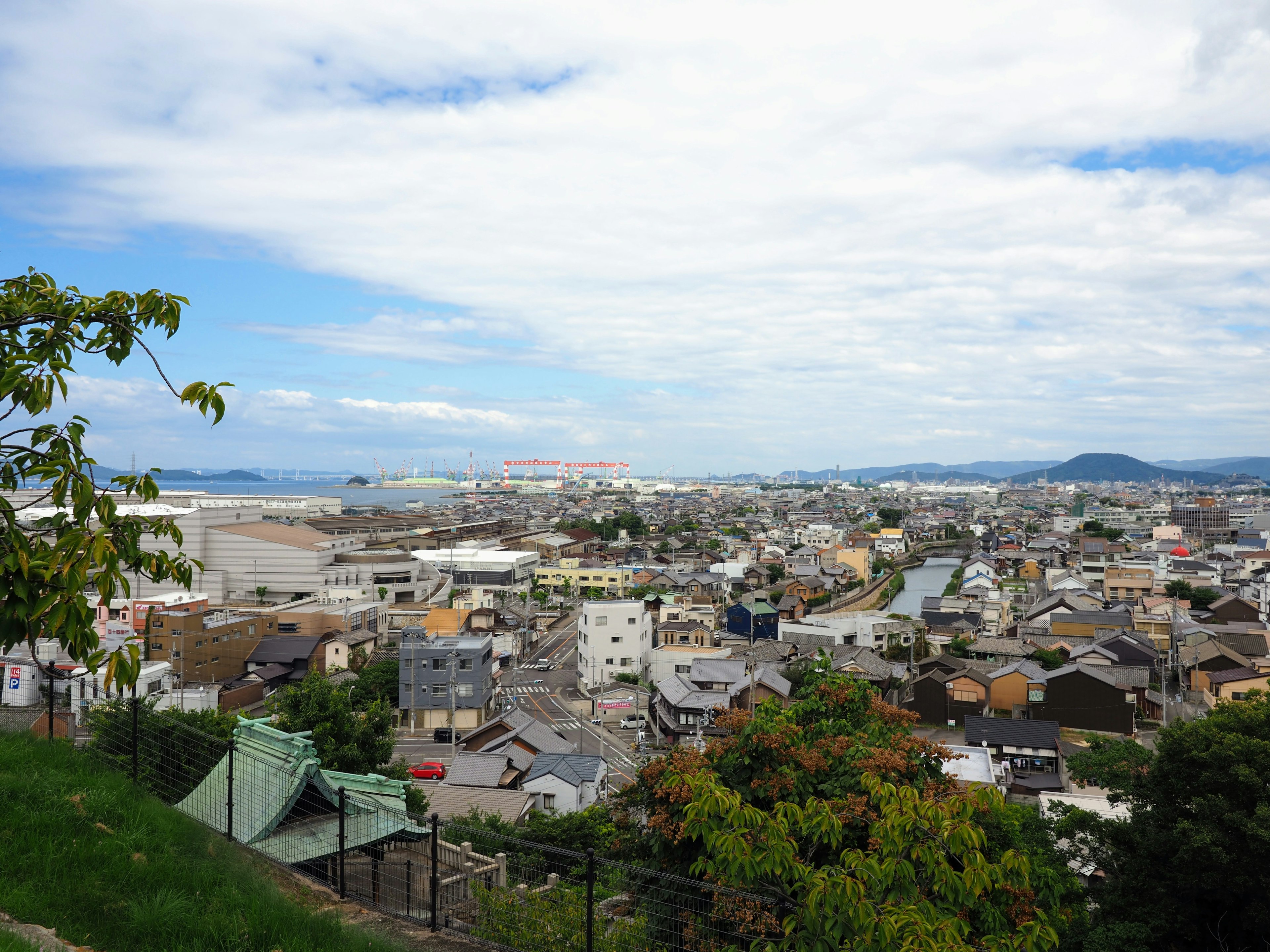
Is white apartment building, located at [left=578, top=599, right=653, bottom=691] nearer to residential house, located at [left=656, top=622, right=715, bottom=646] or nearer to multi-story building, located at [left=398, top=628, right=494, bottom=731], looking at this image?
residential house, located at [left=656, top=622, right=715, bottom=646]

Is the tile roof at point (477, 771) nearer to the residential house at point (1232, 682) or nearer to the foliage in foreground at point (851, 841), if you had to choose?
the foliage in foreground at point (851, 841)

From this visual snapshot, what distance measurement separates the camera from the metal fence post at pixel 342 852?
2518 mm

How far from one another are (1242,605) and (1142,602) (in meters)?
1.91

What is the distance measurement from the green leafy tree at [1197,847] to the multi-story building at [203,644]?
11755mm

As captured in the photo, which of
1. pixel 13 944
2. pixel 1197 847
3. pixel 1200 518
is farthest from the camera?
pixel 1200 518

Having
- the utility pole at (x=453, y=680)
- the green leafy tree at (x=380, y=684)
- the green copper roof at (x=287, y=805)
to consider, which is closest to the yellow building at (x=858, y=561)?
the utility pole at (x=453, y=680)

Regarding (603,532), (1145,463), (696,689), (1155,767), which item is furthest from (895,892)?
(1145,463)

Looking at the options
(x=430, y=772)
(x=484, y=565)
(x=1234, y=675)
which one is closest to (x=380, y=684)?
(x=430, y=772)

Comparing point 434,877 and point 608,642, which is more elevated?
point 434,877

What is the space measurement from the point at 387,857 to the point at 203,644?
1175 centimetres

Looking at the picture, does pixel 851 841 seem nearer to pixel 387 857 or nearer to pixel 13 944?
pixel 387 857

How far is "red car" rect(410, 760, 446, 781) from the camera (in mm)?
9750

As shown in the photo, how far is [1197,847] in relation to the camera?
452 cm

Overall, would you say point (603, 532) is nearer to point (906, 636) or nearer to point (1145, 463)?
point (906, 636)
